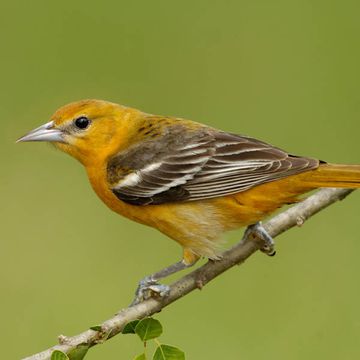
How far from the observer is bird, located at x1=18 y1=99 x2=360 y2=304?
5223 millimetres

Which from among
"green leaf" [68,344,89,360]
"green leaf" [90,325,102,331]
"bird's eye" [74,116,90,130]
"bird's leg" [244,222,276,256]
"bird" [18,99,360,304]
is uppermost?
"bird's eye" [74,116,90,130]

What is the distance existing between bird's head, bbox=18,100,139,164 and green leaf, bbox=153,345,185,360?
2.12 meters

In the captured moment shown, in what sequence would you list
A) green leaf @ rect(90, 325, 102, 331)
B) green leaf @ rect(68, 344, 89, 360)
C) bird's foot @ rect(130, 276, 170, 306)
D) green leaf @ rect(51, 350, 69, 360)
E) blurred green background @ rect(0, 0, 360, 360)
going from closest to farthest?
1. green leaf @ rect(51, 350, 69, 360)
2. green leaf @ rect(68, 344, 89, 360)
3. green leaf @ rect(90, 325, 102, 331)
4. bird's foot @ rect(130, 276, 170, 306)
5. blurred green background @ rect(0, 0, 360, 360)

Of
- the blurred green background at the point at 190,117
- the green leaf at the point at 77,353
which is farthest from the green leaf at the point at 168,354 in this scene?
the blurred green background at the point at 190,117

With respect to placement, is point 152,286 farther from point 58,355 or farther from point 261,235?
point 58,355

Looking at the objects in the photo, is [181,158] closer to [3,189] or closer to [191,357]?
[191,357]

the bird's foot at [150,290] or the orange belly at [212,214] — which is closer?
the bird's foot at [150,290]

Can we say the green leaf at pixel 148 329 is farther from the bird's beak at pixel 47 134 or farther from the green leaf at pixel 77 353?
the bird's beak at pixel 47 134

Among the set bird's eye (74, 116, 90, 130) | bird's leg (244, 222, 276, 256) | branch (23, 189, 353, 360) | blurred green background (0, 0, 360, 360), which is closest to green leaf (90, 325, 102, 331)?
branch (23, 189, 353, 360)

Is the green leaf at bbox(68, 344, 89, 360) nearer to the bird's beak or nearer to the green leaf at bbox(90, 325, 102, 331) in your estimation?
the green leaf at bbox(90, 325, 102, 331)

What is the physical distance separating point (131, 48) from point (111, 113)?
517cm

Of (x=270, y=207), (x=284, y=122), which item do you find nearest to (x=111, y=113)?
(x=270, y=207)

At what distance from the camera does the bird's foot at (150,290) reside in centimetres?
475

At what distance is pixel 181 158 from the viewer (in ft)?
18.4
